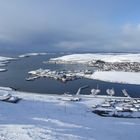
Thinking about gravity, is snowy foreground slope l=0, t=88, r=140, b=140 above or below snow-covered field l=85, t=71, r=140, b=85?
below

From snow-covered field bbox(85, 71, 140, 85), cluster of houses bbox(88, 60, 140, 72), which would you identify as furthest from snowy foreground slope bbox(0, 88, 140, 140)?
cluster of houses bbox(88, 60, 140, 72)

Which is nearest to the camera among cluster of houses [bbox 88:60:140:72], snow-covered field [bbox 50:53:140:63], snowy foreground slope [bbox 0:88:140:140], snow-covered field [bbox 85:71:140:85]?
snowy foreground slope [bbox 0:88:140:140]

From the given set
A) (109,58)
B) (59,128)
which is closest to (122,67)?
(109,58)

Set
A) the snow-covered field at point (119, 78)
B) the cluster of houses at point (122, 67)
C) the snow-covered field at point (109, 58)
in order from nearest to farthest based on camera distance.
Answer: the snow-covered field at point (119, 78) < the cluster of houses at point (122, 67) < the snow-covered field at point (109, 58)

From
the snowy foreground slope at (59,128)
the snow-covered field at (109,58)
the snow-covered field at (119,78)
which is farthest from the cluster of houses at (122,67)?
the snowy foreground slope at (59,128)

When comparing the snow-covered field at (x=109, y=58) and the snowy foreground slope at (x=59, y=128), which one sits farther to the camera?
the snow-covered field at (x=109, y=58)

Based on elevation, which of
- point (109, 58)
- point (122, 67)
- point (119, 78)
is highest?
point (109, 58)

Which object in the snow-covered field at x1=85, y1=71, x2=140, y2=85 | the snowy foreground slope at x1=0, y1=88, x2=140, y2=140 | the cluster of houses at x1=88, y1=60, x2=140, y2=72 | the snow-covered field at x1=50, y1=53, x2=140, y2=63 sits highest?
the snow-covered field at x1=50, y1=53, x2=140, y2=63

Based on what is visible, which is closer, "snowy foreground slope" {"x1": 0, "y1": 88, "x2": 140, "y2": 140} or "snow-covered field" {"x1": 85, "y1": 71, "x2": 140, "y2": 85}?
"snowy foreground slope" {"x1": 0, "y1": 88, "x2": 140, "y2": 140}

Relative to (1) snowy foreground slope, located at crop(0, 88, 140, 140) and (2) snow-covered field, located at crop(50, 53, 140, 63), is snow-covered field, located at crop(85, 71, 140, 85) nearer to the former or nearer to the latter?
(1) snowy foreground slope, located at crop(0, 88, 140, 140)

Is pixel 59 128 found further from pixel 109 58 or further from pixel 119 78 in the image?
pixel 109 58

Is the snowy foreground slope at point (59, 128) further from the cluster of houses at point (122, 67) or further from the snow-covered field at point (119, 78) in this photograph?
the cluster of houses at point (122, 67)
